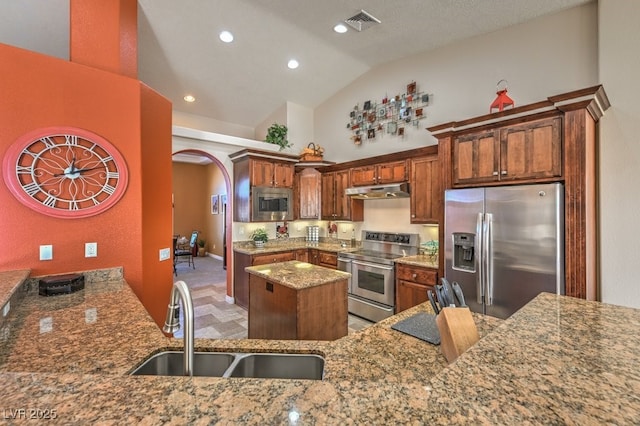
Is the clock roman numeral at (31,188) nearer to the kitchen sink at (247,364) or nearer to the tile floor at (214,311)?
the tile floor at (214,311)

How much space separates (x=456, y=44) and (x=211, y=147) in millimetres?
3997

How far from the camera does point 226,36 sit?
3.92 meters

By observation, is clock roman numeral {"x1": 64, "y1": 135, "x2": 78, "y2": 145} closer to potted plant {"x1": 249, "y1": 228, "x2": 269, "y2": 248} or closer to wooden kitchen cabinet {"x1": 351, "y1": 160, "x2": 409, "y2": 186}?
Answer: potted plant {"x1": 249, "y1": 228, "x2": 269, "y2": 248}

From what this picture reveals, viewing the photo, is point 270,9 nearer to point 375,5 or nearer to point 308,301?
point 375,5

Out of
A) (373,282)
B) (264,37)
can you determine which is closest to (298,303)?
(373,282)

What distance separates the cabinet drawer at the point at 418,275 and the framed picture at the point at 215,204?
705 centimetres

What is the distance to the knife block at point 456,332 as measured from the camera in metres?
1.08

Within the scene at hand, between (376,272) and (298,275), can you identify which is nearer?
(298,275)

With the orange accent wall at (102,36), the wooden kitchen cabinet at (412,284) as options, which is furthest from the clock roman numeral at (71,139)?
the wooden kitchen cabinet at (412,284)

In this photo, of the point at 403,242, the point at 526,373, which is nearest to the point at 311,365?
the point at 526,373

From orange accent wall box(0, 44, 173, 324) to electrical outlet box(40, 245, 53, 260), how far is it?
0.03 metres

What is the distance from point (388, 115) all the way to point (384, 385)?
463 centimetres

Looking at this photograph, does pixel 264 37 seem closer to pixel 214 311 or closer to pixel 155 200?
pixel 155 200

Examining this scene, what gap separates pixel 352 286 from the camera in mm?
4340
